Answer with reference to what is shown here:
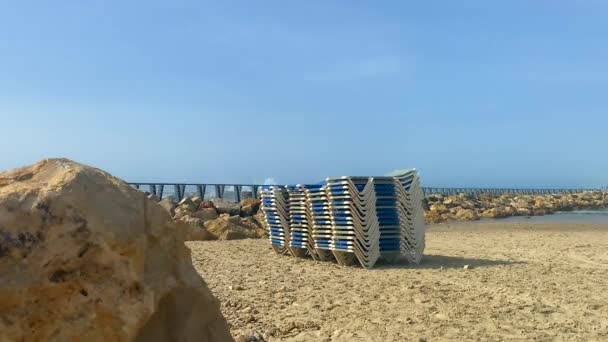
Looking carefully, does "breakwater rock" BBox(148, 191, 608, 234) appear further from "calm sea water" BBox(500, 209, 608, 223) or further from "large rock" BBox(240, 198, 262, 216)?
Result: "calm sea water" BBox(500, 209, 608, 223)

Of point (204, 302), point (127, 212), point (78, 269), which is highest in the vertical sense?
point (127, 212)

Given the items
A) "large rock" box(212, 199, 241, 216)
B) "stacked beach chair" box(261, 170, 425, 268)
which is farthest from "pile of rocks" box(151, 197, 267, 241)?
"stacked beach chair" box(261, 170, 425, 268)

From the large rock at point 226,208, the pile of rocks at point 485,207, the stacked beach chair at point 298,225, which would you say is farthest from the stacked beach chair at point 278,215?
the pile of rocks at point 485,207

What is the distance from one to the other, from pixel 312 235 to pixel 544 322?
18.6 feet

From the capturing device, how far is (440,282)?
8.35 meters

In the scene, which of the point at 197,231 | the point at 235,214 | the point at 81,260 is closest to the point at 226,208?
the point at 235,214

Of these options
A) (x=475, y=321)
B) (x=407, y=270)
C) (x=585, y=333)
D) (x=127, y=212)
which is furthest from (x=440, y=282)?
(x=127, y=212)

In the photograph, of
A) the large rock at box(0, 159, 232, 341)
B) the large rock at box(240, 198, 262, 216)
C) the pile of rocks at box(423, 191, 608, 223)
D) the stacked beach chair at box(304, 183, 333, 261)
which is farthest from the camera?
the pile of rocks at box(423, 191, 608, 223)

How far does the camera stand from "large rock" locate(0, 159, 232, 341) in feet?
9.40

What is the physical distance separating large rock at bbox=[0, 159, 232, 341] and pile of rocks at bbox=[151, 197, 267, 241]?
9.09 m

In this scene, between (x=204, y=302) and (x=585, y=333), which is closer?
(x=204, y=302)

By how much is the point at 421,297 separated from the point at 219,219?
9.79m

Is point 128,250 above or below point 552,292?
above

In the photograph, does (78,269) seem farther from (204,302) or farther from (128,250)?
(204,302)
